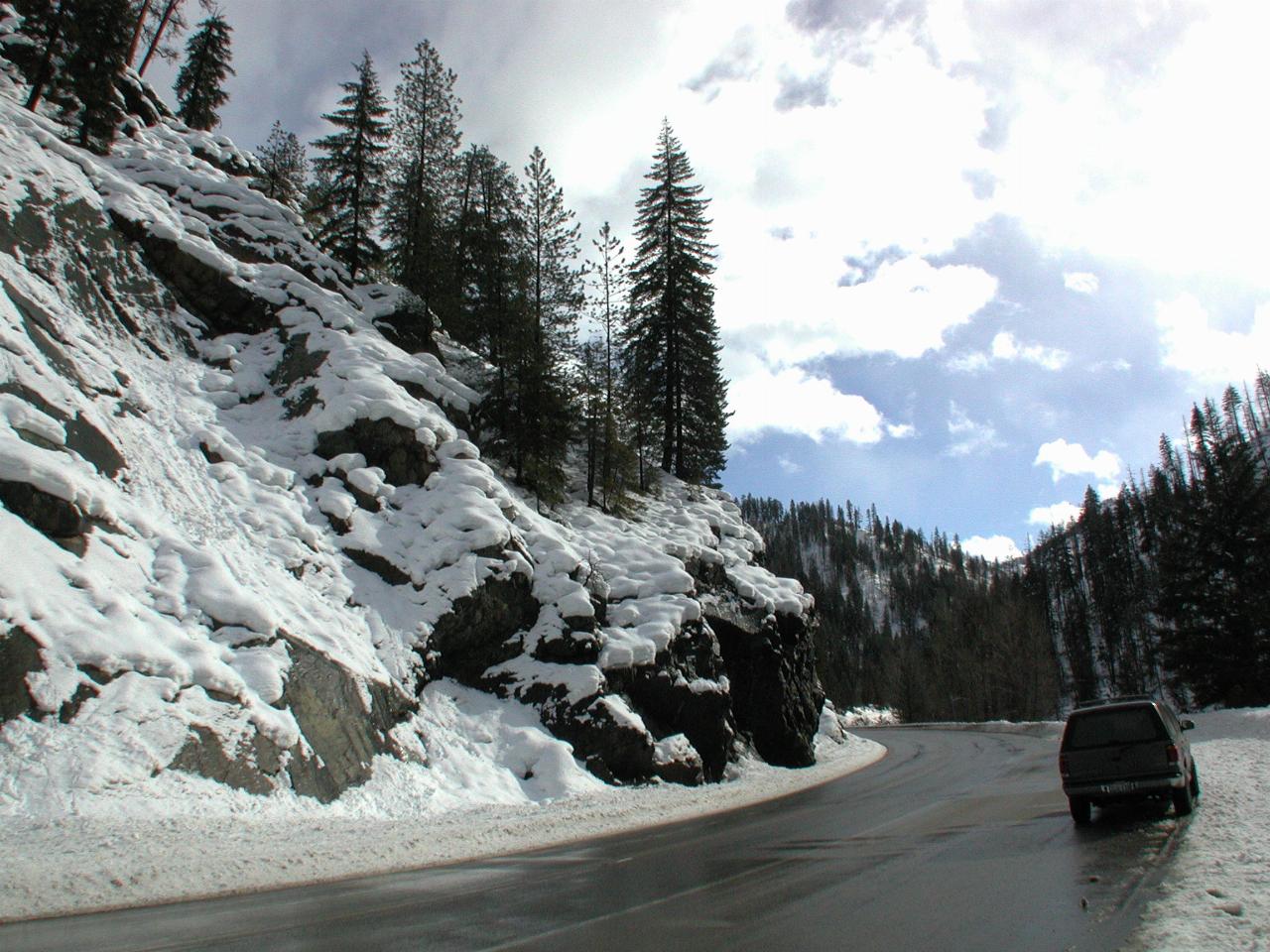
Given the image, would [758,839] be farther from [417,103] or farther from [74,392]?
[417,103]

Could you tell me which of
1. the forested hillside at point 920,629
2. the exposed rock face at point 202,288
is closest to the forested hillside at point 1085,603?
the forested hillside at point 920,629

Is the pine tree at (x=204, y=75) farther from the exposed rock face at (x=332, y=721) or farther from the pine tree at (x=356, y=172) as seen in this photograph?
the exposed rock face at (x=332, y=721)

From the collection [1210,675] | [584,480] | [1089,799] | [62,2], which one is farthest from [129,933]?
[1210,675]

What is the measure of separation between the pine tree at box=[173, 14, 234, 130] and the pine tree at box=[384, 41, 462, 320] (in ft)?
51.3

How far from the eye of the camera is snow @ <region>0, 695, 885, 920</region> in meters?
7.58

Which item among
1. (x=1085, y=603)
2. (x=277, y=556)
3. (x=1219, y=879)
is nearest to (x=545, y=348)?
(x=277, y=556)

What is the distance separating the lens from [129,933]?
5.94 meters

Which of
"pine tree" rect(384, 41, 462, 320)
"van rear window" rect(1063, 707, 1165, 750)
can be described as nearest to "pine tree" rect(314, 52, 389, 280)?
"pine tree" rect(384, 41, 462, 320)

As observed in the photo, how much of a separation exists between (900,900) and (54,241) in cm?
2286

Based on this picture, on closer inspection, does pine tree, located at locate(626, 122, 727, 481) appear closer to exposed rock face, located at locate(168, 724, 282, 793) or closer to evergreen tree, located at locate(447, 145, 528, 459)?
evergreen tree, located at locate(447, 145, 528, 459)

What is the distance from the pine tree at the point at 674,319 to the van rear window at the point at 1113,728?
24.1 metres

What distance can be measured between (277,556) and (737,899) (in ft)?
40.7

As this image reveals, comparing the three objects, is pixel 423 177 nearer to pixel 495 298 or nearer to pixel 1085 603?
pixel 495 298

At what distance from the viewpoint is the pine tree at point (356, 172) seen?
30.9m
